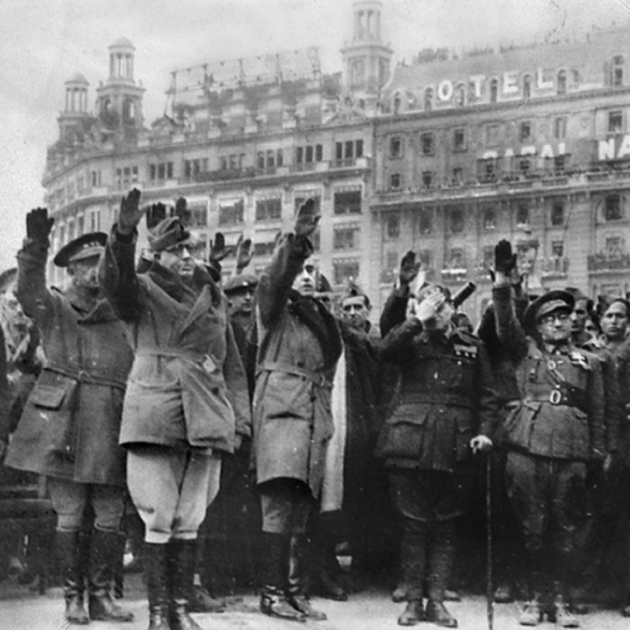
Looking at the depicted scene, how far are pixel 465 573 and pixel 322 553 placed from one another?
107 centimetres

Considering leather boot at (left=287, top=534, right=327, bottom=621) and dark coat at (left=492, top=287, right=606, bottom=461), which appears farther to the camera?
dark coat at (left=492, top=287, right=606, bottom=461)

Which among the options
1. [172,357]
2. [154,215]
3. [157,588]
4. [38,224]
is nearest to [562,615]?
[157,588]

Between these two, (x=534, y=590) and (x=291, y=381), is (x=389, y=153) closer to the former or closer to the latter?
(x=291, y=381)

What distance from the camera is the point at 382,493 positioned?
7.76 m

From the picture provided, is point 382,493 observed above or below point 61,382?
below

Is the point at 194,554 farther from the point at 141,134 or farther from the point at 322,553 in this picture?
the point at 141,134

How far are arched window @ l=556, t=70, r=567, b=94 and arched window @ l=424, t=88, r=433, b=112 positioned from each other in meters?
1.02

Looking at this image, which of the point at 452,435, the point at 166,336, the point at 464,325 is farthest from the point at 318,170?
the point at 166,336

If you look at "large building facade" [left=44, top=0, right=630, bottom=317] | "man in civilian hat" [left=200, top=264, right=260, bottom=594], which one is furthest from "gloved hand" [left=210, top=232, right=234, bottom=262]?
"large building facade" [left=44, top=0, right=630, bottom=317]

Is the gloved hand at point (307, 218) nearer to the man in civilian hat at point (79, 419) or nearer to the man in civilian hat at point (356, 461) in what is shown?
the man in civilian hat at point (79, 419)

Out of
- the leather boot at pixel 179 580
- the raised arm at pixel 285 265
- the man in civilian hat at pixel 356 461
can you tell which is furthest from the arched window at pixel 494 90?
the leather boot at pixel 179 580

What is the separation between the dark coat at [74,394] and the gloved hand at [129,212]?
76 centimetres

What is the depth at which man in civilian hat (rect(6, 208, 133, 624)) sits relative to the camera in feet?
20.6

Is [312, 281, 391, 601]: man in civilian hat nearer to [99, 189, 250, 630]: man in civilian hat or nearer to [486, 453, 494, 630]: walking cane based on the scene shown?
[486, 453, 494, 630]: walking cane
